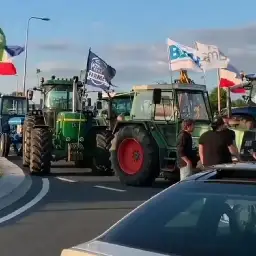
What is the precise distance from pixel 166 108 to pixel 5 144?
491 inches

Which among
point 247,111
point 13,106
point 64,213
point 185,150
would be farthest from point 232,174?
point 13,106

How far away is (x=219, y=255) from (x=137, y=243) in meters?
0.47

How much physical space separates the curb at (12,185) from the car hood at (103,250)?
28.3ft

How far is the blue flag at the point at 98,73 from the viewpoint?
2138 centimetres

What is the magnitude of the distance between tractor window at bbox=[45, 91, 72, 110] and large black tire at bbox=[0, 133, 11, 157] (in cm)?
571

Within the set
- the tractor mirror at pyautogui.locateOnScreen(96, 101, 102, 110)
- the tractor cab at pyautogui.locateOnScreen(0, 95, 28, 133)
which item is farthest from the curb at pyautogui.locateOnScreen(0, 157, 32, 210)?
the tractor cab at pyautogui.locateOnScreen(0, 95, 28, 133)

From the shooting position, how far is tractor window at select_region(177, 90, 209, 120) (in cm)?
1612

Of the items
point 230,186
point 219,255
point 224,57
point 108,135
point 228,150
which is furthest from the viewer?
point 224,57

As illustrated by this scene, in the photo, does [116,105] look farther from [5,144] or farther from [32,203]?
[32,203]

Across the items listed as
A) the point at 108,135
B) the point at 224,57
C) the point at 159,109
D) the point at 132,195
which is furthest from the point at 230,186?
the point at 224,57

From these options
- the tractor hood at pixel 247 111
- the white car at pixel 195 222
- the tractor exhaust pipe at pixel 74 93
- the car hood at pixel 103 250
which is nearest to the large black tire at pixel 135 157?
the tractor exhaust pipe at pixel 74 93

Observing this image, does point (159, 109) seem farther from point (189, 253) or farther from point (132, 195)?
point (189, 253)

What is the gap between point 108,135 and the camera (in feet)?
63.0

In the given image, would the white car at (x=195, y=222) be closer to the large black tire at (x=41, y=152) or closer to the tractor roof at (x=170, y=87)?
the tractor roof at (x=170, y=87)
